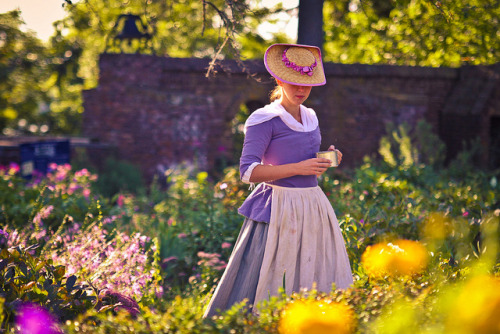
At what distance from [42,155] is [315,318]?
7.10 metres

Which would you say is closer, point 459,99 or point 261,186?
point 261,186

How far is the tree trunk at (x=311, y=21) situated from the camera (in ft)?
24.1

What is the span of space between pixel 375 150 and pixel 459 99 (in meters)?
1.71

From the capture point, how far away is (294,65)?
111 inches

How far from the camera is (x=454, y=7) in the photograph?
233 inches

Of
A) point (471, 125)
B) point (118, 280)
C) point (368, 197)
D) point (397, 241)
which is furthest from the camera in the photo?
point (471, 125)

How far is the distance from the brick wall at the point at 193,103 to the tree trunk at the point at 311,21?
1.84 metres

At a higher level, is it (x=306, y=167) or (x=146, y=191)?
(x=306, y=167)

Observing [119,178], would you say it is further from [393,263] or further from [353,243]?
[393,263]

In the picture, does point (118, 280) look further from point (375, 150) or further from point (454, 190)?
point (375, 150)

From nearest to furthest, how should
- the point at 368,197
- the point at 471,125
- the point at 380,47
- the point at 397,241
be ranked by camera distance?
the point at 397,241
the point at 368,197
the point at 471,125
the point at 380,47

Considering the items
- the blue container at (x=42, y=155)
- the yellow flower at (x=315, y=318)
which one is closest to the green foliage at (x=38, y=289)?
the yellow flower at (x=315, y=318)

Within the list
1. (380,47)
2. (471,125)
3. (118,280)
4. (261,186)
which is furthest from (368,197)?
(380,47)

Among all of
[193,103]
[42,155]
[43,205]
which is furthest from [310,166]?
[193,103]
